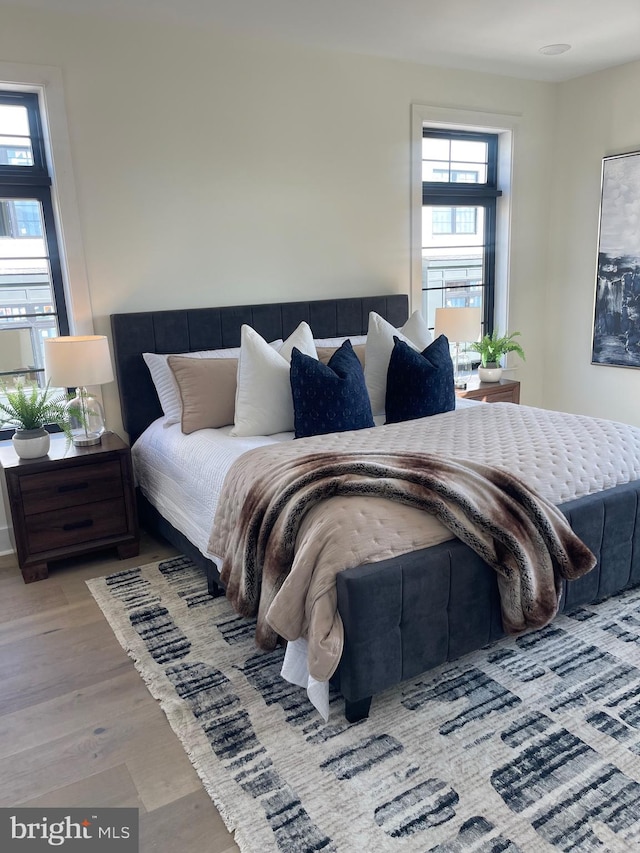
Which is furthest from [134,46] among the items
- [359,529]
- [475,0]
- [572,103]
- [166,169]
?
[572,103]

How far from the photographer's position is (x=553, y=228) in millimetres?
5184

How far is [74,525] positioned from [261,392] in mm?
1122

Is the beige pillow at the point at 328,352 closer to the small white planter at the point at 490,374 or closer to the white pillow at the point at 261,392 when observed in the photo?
the white pillow at the point at 261,392

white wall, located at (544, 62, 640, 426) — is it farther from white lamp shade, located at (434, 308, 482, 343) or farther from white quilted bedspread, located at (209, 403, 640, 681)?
white quilted bedspread, located at (209, 403, 640, 681)

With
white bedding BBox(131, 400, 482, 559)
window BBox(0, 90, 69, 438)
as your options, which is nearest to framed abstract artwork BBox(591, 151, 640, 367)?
white bedding BBox(131, 400, 482, 559)

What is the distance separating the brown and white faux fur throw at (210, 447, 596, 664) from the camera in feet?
7.10

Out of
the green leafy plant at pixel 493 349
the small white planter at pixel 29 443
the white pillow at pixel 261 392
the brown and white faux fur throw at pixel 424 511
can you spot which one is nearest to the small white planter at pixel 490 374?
the green leafy plant at pixel 493 349

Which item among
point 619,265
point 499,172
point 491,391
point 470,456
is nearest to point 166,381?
point 470,456

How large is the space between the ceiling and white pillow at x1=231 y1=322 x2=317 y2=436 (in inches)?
64.1


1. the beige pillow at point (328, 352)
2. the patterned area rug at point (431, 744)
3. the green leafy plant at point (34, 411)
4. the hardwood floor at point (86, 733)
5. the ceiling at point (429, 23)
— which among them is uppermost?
the ceiling at point (429, 23)

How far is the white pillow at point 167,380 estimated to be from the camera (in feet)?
11.4

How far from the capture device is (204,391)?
332 cm

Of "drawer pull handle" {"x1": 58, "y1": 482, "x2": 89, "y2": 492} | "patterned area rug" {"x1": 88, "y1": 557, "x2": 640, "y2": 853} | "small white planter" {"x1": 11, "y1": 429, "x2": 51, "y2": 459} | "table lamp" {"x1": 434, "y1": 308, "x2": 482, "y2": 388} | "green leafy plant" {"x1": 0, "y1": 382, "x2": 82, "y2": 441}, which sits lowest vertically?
"patterned area rug" {"x1": 88, "y1": 557, "x2": 640, "y2": 853}

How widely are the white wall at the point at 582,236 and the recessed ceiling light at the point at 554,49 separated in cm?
64
